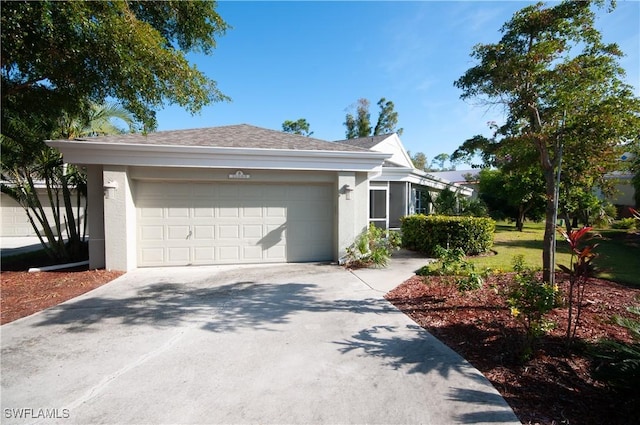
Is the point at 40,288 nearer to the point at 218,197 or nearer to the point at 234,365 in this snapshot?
the point at 218,197

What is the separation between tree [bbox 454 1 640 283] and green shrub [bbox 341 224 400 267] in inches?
150

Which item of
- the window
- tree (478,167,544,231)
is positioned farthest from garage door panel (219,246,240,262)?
tree (478,167,544,231)

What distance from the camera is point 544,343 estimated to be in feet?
12.7

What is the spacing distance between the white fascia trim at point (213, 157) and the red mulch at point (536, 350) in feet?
13.5

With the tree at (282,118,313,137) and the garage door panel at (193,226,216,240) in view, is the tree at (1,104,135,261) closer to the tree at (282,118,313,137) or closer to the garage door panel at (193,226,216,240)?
the garage door panel at (193,226,216,240)

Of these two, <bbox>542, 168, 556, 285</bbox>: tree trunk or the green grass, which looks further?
the green grass

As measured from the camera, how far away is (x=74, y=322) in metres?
4.77

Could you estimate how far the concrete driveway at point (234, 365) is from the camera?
2777mm

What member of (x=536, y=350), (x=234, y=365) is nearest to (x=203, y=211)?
(x=234, y=365)

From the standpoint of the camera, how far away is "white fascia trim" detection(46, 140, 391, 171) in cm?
751

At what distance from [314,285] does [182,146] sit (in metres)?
4.86

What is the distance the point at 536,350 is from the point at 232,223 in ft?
24.0
